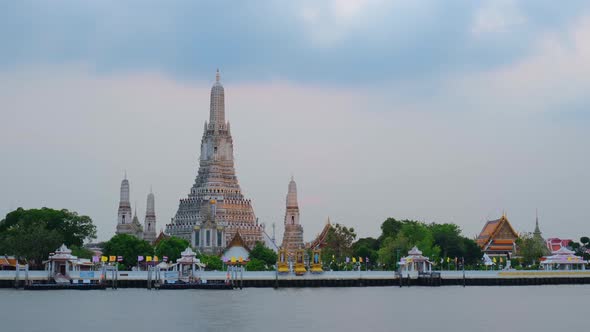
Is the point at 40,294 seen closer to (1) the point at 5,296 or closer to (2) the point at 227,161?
(1) the point at 5,296

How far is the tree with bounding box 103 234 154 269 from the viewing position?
113238 mm

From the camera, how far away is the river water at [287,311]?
186 ft

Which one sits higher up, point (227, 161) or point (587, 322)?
point (227, 161)

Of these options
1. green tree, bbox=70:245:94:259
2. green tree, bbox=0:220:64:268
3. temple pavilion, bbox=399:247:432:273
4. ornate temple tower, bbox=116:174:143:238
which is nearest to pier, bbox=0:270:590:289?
temple pavilion, bbox=399:247:432:273

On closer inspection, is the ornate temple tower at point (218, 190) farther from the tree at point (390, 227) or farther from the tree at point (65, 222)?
the tree at point (65, 222)

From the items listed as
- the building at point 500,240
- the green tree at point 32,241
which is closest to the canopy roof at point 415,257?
the green tree at point 32,241

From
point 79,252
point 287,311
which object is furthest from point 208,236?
point 287,311

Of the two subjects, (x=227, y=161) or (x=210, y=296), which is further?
(x=227, y=161)

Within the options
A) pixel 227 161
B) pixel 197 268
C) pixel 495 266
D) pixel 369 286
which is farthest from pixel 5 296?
pixel 227 161

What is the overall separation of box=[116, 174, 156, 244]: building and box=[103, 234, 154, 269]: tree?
1686 inches

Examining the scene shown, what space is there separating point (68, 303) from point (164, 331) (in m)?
21.5

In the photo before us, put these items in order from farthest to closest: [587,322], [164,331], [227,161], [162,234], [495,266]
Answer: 1. [227,161]
2. [162,234]
3. [495,266]
4. [587,322]
5. [164,331]

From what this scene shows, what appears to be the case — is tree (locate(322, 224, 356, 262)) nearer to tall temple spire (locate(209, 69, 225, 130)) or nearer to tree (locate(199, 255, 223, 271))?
tree (locate(199, 255, 223, 271))

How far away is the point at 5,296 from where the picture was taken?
265 ft
